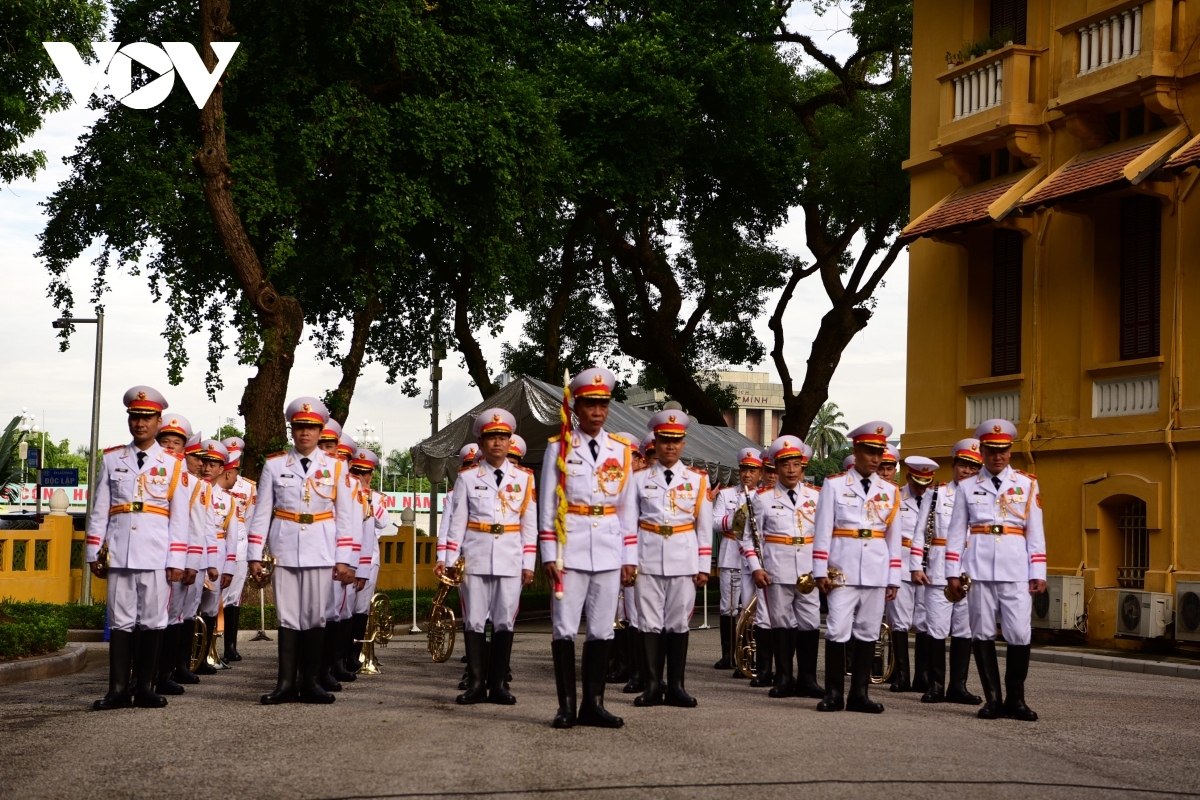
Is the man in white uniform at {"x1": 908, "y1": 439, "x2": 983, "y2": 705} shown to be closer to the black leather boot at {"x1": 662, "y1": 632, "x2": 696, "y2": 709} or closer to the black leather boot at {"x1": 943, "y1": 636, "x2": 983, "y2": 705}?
the black leather boot at {"x1": 943, "y1": 636, "x2": 983, "y2": 705}

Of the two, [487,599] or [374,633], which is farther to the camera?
[374,633]

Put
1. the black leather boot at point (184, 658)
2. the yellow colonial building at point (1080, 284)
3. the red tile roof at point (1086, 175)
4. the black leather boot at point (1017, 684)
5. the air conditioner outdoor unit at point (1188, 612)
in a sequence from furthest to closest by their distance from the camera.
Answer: the red tile roof at point (1086, 175) → the yellow colonial building at point (1080, 284) → the air conditioner outdoor unit at point (1188, 612) → the black leather boot at point (184, 658) → the black leather boot at point (1017, 684)

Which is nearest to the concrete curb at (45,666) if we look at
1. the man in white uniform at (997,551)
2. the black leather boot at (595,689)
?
the black leather boot at (595,689)

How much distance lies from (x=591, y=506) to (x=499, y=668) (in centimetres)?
197

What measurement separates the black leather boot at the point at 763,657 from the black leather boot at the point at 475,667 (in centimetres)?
323

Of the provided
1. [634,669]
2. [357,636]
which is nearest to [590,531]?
[634,669]

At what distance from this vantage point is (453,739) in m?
9.87

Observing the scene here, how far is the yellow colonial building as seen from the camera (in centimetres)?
2044

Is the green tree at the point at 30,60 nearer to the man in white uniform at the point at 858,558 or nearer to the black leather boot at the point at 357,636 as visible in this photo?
the black leather boot at the point at 357,636

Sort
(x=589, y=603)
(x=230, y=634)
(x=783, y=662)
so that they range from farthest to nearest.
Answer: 1. (x=230, y=634)
2. (x=783, y=662)
3. (x=589, y=603)

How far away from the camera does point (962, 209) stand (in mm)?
23938

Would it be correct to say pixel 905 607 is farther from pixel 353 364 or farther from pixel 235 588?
pixel 353 364

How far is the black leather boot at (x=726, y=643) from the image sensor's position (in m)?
17.0

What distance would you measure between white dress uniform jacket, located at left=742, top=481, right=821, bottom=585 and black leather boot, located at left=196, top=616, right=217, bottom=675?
209 inches
